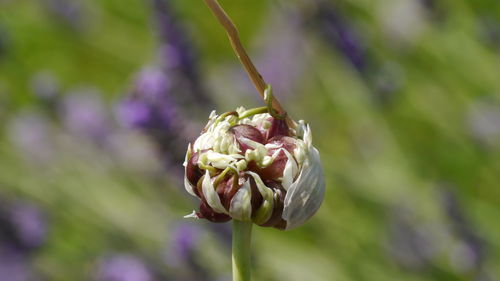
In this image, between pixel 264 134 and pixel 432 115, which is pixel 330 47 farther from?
pixel 264 134

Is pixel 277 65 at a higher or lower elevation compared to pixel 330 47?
lower

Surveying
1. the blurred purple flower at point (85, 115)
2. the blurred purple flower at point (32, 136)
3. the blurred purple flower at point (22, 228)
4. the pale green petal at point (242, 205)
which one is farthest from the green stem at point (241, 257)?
the blurred purple flower at point (32, 136)

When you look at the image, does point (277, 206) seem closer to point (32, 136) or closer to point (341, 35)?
point (341, 35)

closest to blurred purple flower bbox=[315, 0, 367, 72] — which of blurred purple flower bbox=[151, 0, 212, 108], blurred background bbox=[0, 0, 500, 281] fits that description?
blurred background bbox=[0, 0, 500, 281]

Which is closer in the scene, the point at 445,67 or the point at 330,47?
the point at 330,47

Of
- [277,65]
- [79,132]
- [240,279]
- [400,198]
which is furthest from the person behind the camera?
[277,65]

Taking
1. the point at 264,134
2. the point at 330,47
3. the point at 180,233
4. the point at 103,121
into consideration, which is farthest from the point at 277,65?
the point at 264,134
